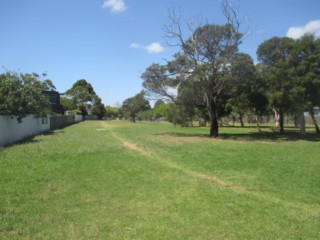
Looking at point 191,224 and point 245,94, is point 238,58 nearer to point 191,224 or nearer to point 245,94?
point 245,94

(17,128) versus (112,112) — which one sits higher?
(112,112)

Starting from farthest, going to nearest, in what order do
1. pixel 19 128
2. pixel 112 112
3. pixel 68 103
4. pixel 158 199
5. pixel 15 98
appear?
1. pixel 112 112
2. pixel 68 103
3. pixel 19 128
4. pixel 15 98
5. pixel 158 199

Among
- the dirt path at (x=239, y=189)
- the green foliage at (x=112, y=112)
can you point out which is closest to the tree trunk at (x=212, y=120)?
the dirt path at (x=239, y=189)

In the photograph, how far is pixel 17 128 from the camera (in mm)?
24000

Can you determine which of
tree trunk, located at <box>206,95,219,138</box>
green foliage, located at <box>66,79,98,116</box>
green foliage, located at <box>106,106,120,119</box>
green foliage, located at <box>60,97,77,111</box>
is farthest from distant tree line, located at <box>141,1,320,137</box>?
green foliage, located at <box>106,106,120,119</box>

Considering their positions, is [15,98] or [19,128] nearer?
[15,98]

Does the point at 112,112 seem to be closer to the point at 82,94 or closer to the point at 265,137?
the point at 82,94

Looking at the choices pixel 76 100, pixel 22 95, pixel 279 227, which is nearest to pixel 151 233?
pixel 279 227

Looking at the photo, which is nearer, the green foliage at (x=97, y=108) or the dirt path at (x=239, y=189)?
the dirt path at (x=239, y=189)

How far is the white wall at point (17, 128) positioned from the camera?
2019 centimetres

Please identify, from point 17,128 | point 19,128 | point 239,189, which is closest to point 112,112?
point 19,128

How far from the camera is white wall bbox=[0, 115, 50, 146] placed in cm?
2019

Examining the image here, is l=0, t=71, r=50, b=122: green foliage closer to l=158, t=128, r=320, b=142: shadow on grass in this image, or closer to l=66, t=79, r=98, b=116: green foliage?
l=158, t=128, r=320, b=142: shadow on grass

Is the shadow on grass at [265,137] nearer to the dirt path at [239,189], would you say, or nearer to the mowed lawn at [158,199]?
the mowed lawn at [158,199]
